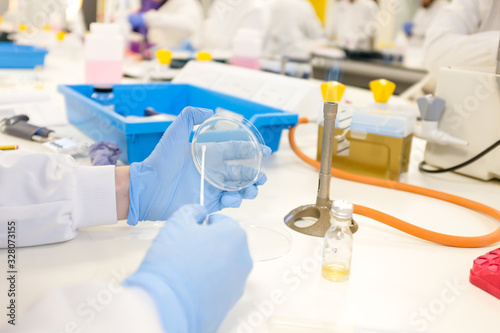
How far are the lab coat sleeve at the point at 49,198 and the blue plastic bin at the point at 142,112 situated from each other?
0.21 metres

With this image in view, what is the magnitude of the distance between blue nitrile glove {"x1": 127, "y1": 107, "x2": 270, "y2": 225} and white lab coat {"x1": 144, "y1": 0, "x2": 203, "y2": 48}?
2.39 m

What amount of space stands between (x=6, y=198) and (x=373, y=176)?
28.1 inches

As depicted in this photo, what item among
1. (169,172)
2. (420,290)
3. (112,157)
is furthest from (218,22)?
(420,290)

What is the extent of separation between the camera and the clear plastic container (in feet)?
4.02

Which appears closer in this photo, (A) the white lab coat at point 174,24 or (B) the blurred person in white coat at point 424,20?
(A) the white lab coat at point 174,24

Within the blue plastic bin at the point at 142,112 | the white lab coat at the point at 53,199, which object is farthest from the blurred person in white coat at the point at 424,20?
the white lab coat at the point at 53,199

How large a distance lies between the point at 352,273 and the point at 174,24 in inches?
106

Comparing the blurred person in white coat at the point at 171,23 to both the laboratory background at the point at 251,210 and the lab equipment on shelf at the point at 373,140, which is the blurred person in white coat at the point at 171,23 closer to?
the laboratory background at the point at 251,210

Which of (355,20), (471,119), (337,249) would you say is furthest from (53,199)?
(355,20)

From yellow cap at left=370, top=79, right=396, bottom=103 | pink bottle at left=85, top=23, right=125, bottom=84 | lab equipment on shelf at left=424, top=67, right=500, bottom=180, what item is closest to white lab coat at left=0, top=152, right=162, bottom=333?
yellow cap at left=370, top=79, right=396, bottom=103

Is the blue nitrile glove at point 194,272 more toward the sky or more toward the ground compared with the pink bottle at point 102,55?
more toward the ground

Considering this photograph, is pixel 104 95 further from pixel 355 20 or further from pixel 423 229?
pixel 355 20

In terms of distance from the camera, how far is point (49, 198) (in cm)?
70

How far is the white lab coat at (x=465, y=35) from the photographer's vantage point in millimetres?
1462
